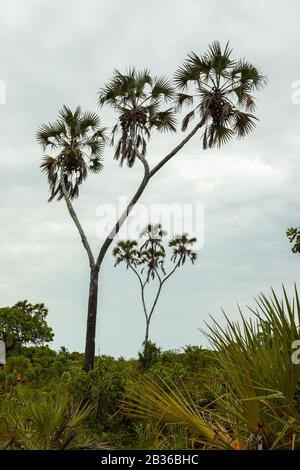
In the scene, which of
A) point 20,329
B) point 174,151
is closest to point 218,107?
point 174,151

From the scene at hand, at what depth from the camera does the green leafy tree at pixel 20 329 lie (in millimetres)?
36062

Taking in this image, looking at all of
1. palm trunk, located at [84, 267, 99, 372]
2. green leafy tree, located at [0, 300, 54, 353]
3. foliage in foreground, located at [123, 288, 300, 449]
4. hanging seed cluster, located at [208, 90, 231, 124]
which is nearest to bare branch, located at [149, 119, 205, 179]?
hanging seed cluster, located at [208, 90, 231, 124]

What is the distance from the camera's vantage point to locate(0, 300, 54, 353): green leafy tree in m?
36.1

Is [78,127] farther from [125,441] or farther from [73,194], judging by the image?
[125,441]

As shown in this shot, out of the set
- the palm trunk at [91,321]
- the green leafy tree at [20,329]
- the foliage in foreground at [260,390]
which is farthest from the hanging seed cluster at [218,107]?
the foliage in foreground at [260,390]

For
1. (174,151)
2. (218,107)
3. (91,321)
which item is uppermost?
(218,107)

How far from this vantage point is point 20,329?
36562 millimetres

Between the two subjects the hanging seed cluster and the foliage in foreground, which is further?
the hanging seed cluster
